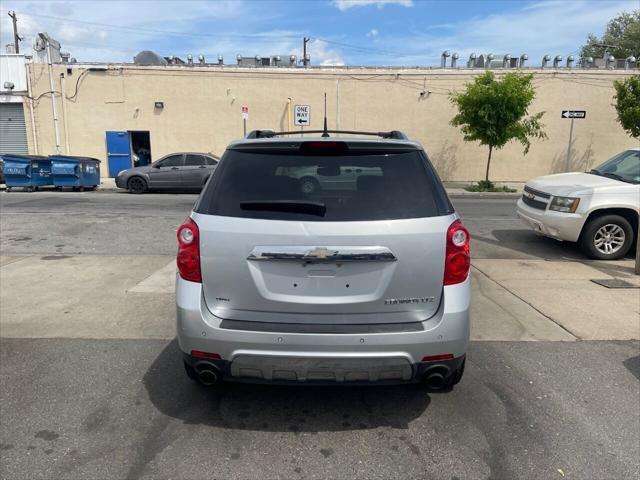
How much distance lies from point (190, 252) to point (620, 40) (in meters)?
61.6

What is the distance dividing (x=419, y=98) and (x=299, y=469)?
2289 cm

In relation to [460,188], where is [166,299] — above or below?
above

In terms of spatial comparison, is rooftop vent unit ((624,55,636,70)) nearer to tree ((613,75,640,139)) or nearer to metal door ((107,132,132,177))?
tree ((613,75,640,139))

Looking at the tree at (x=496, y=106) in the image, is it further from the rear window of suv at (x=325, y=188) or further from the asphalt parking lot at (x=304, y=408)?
the rear window of suv at (x=325, y=188)

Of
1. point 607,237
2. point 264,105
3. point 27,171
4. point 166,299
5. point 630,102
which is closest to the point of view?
point 166,299

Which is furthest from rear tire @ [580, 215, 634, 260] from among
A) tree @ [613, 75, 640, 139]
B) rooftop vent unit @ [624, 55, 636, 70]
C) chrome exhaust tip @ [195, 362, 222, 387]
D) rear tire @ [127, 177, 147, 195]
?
rooftop vent unit @ [624, 55, 636, 70]

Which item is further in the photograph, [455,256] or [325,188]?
[325,188]

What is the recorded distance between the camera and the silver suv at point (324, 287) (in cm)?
278

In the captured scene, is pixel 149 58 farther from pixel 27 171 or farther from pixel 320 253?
pixel 320 253

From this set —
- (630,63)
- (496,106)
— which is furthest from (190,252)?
(630,63)

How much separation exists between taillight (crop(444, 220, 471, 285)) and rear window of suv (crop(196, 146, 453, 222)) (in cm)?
15

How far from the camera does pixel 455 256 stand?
2.90 meters

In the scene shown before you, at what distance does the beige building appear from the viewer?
23000mm

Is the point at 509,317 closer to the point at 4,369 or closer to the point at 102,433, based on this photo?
the point at 102,433
